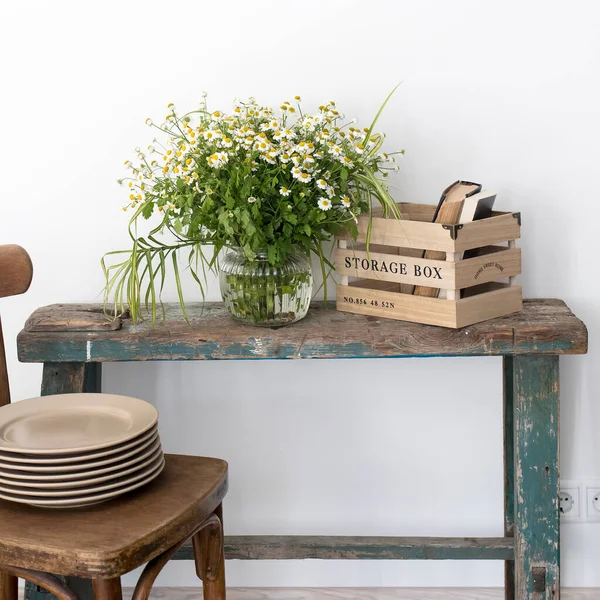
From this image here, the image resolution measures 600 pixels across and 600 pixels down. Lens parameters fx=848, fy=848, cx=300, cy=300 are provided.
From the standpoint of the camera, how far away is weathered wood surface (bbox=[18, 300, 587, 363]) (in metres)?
1.54

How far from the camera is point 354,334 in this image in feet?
5.14

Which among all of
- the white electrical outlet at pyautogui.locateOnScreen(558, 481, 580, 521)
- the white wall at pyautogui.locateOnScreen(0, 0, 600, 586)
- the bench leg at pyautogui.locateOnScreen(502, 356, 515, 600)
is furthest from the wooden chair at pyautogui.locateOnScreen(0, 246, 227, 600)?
the white electrical outlet at pyautogui.locateOnScreen(558, 481, 580, 521)

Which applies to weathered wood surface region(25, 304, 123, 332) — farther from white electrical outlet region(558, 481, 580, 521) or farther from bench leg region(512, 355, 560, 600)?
white electrical outlet region(558, 481, 580, 521)

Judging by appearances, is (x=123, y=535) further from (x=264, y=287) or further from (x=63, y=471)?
(x=264, y=287)

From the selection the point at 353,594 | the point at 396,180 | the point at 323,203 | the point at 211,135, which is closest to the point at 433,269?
the point at 323,203

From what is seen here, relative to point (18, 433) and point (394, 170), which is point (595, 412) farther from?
point (18, 433)

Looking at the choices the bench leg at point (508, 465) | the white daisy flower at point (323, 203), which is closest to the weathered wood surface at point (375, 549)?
the bench leg at point (508, 465)

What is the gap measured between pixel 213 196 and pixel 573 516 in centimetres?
115

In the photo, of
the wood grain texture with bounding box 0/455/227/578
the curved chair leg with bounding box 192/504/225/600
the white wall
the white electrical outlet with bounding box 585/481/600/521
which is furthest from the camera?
the white electrical outlet with bounding box 585/481/600/521

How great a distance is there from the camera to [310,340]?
1561mm

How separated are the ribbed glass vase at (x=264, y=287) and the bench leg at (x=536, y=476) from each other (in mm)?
428

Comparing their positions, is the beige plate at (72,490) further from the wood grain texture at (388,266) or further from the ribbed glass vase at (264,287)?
the wood grain texture at (388,266)

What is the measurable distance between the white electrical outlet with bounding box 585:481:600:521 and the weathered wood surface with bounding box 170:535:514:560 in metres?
0.24

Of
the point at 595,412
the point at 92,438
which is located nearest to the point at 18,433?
the point at 92,438
